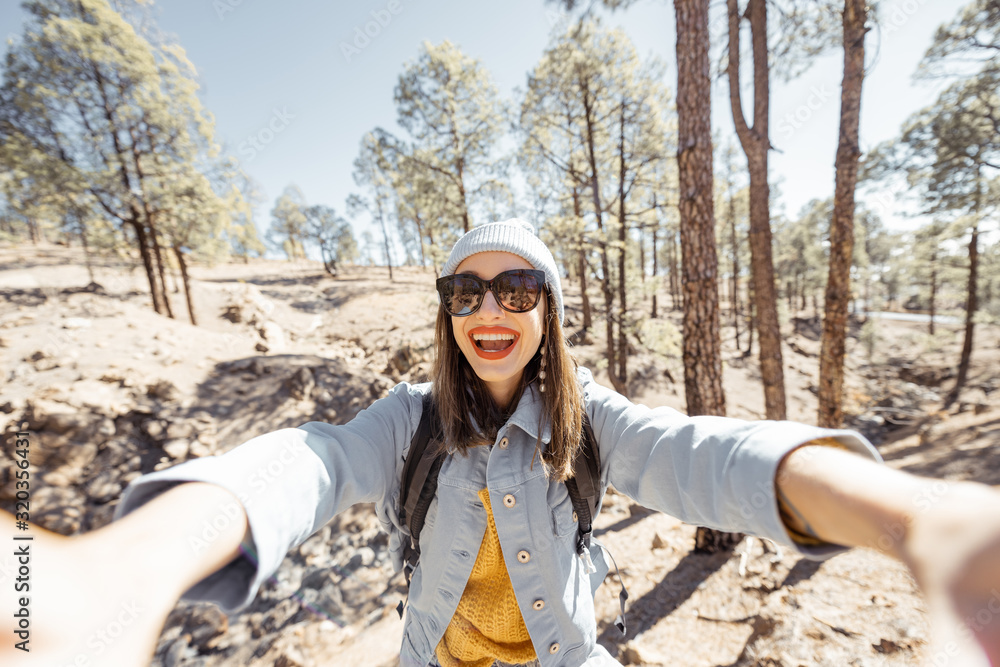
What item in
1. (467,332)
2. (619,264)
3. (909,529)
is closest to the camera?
(909,529)

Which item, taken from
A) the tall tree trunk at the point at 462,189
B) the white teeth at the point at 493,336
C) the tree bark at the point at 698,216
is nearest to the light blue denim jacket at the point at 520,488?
the white teeth at the point at 493,336

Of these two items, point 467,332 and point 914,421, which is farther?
point 914,421

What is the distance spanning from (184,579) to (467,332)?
4.28 ft

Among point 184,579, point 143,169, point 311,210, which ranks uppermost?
point 311,210

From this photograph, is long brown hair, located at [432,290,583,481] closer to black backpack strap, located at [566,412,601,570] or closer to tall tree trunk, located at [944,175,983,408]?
black backpack strap, located at [566,412,601,570]

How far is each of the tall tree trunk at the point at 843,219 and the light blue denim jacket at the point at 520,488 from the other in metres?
5.95

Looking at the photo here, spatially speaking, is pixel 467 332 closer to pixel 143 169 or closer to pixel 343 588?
pixel 343 588

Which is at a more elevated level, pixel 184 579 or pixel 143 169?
pixel 143 169

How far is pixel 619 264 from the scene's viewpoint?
8742 mm

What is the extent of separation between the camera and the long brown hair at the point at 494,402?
163cm

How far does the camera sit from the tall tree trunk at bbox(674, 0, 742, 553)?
380 cm

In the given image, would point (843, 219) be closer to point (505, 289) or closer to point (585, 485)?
point (505, 289)

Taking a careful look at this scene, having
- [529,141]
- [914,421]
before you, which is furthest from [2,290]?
[914,421]

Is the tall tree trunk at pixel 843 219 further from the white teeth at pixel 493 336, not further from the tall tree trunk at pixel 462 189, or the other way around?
the tall tree trunk at pixel 462 189
